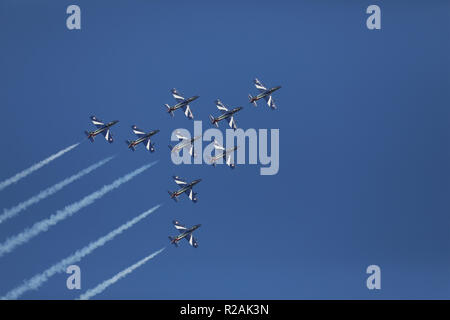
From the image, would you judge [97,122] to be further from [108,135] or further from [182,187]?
[182,187]

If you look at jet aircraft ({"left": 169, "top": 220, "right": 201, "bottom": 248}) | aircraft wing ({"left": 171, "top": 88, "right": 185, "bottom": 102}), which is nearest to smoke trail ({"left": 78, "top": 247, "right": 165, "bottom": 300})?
jet aircraft ({"left": 169, "top": 220, "right": 201, "bottom": 248})

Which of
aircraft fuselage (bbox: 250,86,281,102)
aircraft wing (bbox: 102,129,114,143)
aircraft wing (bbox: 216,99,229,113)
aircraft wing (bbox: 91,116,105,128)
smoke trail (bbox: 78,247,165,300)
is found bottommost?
smoke trail (bbox: 78,247,165,300)

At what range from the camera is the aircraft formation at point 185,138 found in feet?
145

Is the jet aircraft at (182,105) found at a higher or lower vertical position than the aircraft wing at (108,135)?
higher

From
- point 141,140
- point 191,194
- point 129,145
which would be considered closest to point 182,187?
point 191,194

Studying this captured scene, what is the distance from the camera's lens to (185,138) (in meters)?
44.2

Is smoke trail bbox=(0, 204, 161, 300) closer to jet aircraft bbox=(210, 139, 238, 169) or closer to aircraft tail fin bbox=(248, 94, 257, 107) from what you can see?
jet aircraft bbox=(210, 139, 238, 169)

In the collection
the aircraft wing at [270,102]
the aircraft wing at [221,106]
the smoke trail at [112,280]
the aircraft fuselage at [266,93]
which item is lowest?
the smoke trail at [112,280]

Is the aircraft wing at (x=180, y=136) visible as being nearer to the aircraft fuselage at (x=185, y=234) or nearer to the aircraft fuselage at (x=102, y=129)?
the aircraft fuselage at (x=102, y=129)

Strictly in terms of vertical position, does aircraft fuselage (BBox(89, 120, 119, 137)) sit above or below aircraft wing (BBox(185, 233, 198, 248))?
above

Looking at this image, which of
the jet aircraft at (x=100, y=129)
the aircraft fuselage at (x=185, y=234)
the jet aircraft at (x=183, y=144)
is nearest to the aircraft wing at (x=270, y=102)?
the jet aircraft at (x=183, y=144)

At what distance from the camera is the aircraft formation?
44.1 m

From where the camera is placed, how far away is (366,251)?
145ft

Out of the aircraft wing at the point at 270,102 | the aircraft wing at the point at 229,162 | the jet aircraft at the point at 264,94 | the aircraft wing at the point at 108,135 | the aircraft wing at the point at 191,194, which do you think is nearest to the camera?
the aircraft wing at the point at 108,135
